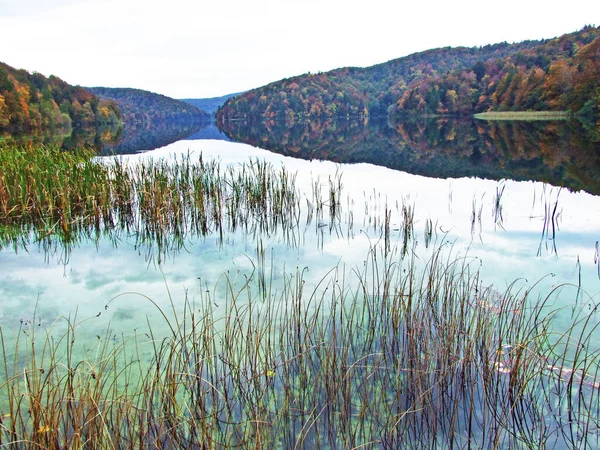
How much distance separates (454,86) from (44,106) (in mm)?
77373

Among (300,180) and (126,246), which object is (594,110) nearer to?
(300,180)

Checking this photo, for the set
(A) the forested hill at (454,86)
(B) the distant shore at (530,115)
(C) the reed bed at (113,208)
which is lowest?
(C) the reed bed at (113,208)

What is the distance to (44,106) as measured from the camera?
239 ft

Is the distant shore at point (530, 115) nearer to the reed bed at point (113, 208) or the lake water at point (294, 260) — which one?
the lake water at point (294, 260)

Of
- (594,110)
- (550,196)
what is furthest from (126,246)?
(594,110)

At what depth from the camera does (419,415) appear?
3.50m

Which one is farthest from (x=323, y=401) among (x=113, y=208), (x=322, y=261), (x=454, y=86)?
(x=454, y=86)

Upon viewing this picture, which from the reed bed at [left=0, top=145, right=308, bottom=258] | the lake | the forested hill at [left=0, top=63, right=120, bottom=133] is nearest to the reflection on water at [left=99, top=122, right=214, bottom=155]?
the reed bed at [left=0, top=145, right=308, bottom=258]

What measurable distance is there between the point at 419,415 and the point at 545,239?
257 inches

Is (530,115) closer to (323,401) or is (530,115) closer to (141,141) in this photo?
(141,141)

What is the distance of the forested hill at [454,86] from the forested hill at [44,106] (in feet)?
193

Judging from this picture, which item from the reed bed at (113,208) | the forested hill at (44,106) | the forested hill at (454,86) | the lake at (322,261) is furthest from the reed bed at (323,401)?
the forested hill at (44,106)

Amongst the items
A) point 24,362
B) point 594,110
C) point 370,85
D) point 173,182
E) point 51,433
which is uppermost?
point 370,85

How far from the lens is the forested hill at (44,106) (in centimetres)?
6081
